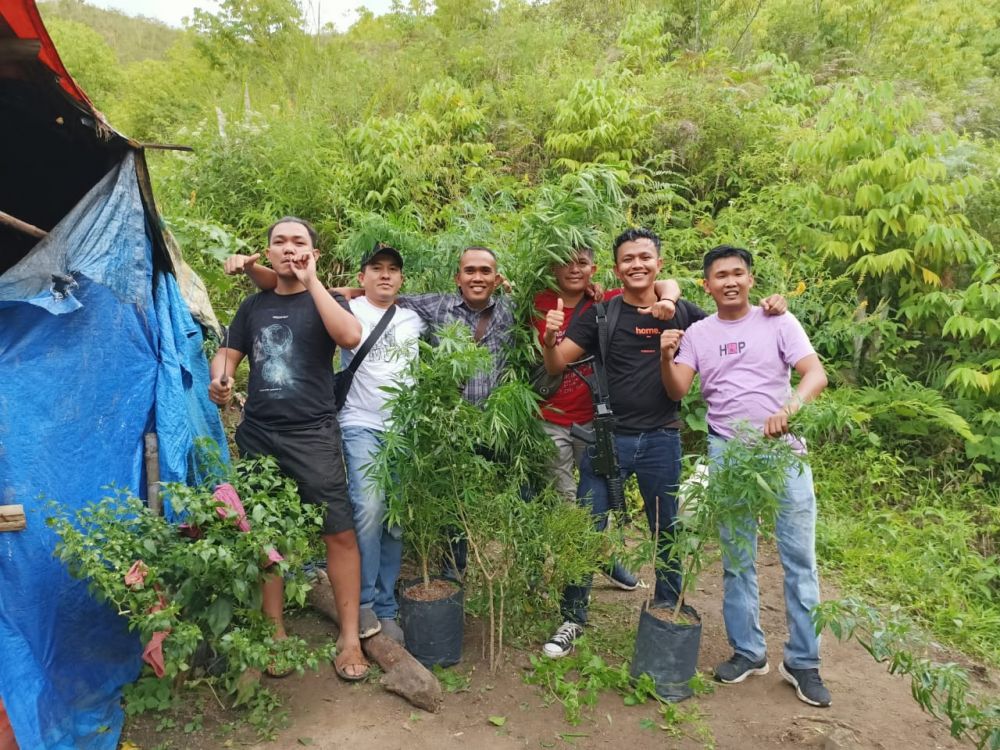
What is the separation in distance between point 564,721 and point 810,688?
1.07 metres

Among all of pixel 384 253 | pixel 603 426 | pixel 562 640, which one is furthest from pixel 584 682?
pixel 384 253

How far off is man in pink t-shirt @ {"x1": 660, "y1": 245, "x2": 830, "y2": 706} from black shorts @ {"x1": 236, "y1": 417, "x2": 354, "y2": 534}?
1.48 metres

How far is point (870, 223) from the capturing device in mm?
5523

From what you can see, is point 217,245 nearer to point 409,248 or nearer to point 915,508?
point 409,248

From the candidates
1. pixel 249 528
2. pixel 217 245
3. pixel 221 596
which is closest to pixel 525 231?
pixel 249 528

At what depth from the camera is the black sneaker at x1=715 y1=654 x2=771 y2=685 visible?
3.18m

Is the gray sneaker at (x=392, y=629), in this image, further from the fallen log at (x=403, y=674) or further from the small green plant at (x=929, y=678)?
the small green plant at (x=929, y=678)

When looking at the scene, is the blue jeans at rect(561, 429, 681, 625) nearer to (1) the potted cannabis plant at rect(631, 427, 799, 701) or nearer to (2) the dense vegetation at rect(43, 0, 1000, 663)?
(1) the potted cannabis plant at rect(631, 427, 799, 701)

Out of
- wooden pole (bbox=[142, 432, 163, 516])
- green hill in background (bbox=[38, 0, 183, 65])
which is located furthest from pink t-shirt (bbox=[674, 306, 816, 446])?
green hill in background (bbox=[38, 0, 183, 65])

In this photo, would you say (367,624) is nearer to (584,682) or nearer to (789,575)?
(584,682)

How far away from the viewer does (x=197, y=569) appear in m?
2.47

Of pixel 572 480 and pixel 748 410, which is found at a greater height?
pixel 748 410

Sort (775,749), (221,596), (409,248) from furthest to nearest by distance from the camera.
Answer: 1. (409,248)
2. (775,749)
3. (221,596)

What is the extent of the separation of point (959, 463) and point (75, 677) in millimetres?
5888
